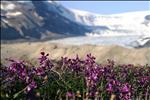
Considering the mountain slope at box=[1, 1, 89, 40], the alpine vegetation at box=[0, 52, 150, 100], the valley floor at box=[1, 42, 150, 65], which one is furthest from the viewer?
the mountain slope at box=[1, 1, 89, 40]

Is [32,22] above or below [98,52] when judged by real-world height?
above

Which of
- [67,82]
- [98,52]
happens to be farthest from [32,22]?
[67,82]

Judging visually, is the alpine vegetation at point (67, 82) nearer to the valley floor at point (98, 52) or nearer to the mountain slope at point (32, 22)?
the valley floor at point (98, 52)

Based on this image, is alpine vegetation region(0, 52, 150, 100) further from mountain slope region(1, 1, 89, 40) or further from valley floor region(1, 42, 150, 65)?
mountain slope region(1, 1, 89, 40)

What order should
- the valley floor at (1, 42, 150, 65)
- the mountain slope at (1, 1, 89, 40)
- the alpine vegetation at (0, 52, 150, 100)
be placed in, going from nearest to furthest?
1. the alpine vegetation at (0, 52, 150, 100)
2. the valley floor at (1, 42, 150, 65)
3. the mountain slope at (1, 1, 89, 40)

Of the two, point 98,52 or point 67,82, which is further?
point 98,52

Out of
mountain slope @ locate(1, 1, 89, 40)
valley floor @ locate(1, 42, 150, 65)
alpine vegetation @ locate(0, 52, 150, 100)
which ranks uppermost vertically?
mountain slope @ locate(1, 1, 89, 40)

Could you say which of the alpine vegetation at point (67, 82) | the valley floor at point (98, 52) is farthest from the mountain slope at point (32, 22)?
the alpine vegetation at point (67, 82)

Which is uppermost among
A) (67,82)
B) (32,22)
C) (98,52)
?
(32,22)

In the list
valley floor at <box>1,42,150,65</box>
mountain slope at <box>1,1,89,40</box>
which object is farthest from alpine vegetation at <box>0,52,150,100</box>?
mountain slope at <box>1,1,89,40</box>

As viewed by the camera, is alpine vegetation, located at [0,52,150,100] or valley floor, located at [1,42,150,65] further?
valley floor, located at [1,42,150,65]

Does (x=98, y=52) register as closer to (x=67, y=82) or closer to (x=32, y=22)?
(x=67, y=82)

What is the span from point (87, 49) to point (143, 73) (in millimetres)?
28948

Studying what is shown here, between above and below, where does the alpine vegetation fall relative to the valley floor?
below
